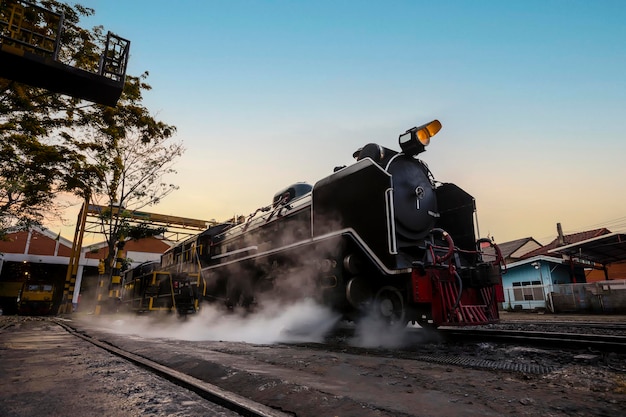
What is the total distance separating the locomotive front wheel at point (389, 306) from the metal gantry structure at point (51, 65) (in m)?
5.39

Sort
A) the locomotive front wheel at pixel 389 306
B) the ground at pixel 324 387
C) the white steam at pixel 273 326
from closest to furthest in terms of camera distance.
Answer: the ground at pixel 324 387 < the locomotive front wheel at pixel 389 306 < the white steam at pixel 273 326

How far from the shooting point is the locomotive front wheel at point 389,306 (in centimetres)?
559

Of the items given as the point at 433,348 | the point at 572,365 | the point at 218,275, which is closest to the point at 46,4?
the point at 218,275

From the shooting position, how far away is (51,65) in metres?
5.20

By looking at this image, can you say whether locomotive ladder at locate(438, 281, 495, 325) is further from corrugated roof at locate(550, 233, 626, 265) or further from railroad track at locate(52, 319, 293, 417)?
corrugated roof at locate(550, 233, 626, 265)

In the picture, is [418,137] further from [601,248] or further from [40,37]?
[601,248]

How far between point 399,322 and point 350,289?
2.94 ft

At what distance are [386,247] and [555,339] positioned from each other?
2.42 m

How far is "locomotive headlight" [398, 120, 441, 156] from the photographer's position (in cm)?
628

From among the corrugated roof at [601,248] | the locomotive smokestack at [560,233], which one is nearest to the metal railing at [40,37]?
the corrugated roof at [601,248]

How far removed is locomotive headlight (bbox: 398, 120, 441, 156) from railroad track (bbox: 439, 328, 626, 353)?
316 centimetres

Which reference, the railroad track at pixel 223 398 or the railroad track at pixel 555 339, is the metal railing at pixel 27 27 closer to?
the railroad track at pixel 223 398

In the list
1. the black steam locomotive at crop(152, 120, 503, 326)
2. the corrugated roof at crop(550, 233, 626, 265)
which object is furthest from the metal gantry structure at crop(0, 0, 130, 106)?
the corrugated roof at crop(550, 233, 626, 265)

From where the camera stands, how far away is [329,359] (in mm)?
3672
